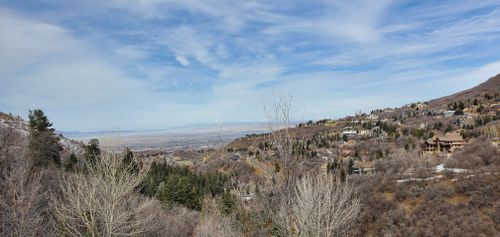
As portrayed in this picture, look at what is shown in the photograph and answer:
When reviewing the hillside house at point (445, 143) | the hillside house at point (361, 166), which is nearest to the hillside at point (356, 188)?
the hillside house at point (445, 143)

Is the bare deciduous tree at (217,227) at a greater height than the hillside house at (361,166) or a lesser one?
greater

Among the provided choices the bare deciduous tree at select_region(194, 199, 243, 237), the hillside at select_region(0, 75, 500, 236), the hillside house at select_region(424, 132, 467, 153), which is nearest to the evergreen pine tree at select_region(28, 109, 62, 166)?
the hillside at select_region(0, 75, 500, 236)

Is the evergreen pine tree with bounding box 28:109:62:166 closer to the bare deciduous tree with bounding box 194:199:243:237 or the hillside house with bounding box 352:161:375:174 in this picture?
the bare deciduous tree with bounding box 194:199:243:237

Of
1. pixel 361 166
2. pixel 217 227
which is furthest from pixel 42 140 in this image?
pixel 361 166

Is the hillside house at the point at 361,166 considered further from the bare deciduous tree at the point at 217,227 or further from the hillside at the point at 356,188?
the bare deciduous tree at the point at 217,227

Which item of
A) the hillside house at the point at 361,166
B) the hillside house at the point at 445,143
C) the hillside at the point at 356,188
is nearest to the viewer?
the hillside at the point at 356,188

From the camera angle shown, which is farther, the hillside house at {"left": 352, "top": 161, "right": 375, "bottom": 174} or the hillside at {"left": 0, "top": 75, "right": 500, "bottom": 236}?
the hillside house at {"left": 352, "top": 161, "right": 375, "bottom": 174}

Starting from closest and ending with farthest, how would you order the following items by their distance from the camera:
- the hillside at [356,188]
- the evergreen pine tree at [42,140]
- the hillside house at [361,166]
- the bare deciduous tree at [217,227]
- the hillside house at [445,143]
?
1. the hillside at [356,188]
2. the bare deciduous tree at [217,227]
3. the evergreen pine tree at [42,140]
4. the hillside house at [361,166]
5. the hillside house at [445,143]

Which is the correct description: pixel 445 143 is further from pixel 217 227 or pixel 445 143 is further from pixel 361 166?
pixel 217 227

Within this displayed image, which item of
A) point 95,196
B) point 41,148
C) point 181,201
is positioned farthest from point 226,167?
point 95,196

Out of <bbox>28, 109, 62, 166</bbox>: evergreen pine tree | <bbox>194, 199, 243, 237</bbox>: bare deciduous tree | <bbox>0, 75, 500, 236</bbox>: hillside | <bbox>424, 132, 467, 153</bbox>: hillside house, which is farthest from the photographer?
<bbox>424, 132, 467, 153</bbox>: hillside house

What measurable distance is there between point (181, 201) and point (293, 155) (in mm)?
37523

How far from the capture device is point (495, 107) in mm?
95625

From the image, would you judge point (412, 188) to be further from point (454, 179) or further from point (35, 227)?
point (35, 227)
